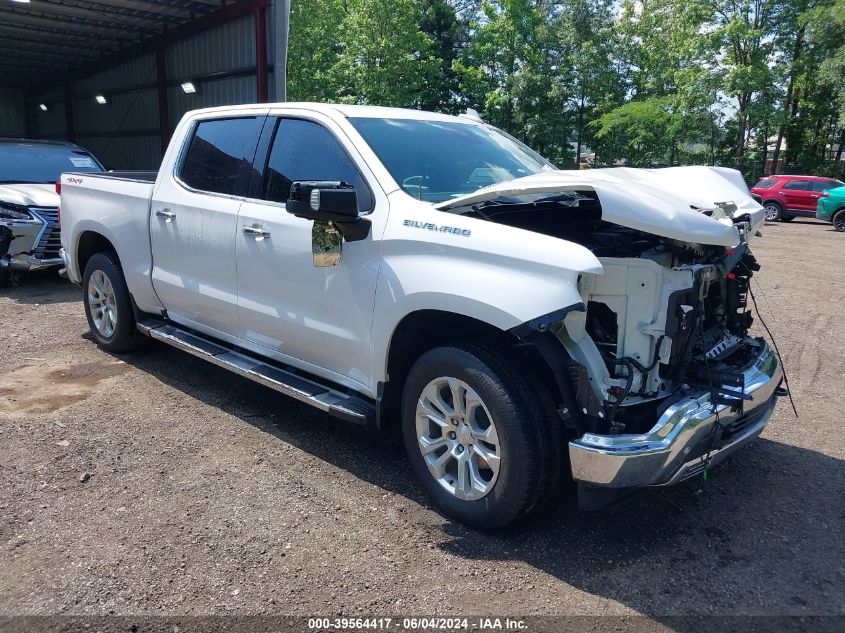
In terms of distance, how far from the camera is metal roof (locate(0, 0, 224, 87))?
15.1 meters

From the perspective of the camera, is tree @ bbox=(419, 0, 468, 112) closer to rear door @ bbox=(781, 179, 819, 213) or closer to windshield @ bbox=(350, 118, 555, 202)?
rear door @ bbox=(781, 179, 819, 213)

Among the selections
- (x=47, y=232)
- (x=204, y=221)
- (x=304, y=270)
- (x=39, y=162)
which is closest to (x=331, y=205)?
(x=304, y=270)

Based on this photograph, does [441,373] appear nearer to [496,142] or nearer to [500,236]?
[500,236]

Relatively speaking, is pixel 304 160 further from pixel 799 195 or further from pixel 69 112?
pixel 69 112

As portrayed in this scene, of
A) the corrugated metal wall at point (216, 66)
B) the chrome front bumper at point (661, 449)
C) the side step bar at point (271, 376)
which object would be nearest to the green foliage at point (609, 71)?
the corrugated metal wall at point (216, 66)

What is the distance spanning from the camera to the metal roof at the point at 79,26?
15.1 metres

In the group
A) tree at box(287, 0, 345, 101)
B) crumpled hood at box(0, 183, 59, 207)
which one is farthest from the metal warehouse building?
tree at box(287, 0, 345, 101)

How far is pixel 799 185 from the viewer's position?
2289 cm

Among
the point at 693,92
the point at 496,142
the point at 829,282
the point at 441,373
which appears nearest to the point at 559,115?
the point at 693,92

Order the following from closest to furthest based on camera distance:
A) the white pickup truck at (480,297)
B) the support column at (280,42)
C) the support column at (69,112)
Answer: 1. the white pickup truck at (480,297)
2. the support column at (280,42)
3. the support column at (69,112)

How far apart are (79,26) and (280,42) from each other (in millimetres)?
6951

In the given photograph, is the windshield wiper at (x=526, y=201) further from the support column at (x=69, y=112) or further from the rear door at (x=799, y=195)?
the support column at (x=69, y=112)

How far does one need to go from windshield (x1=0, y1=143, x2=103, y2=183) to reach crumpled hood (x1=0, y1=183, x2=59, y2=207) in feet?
1.28

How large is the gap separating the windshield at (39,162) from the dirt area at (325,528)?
545cm
